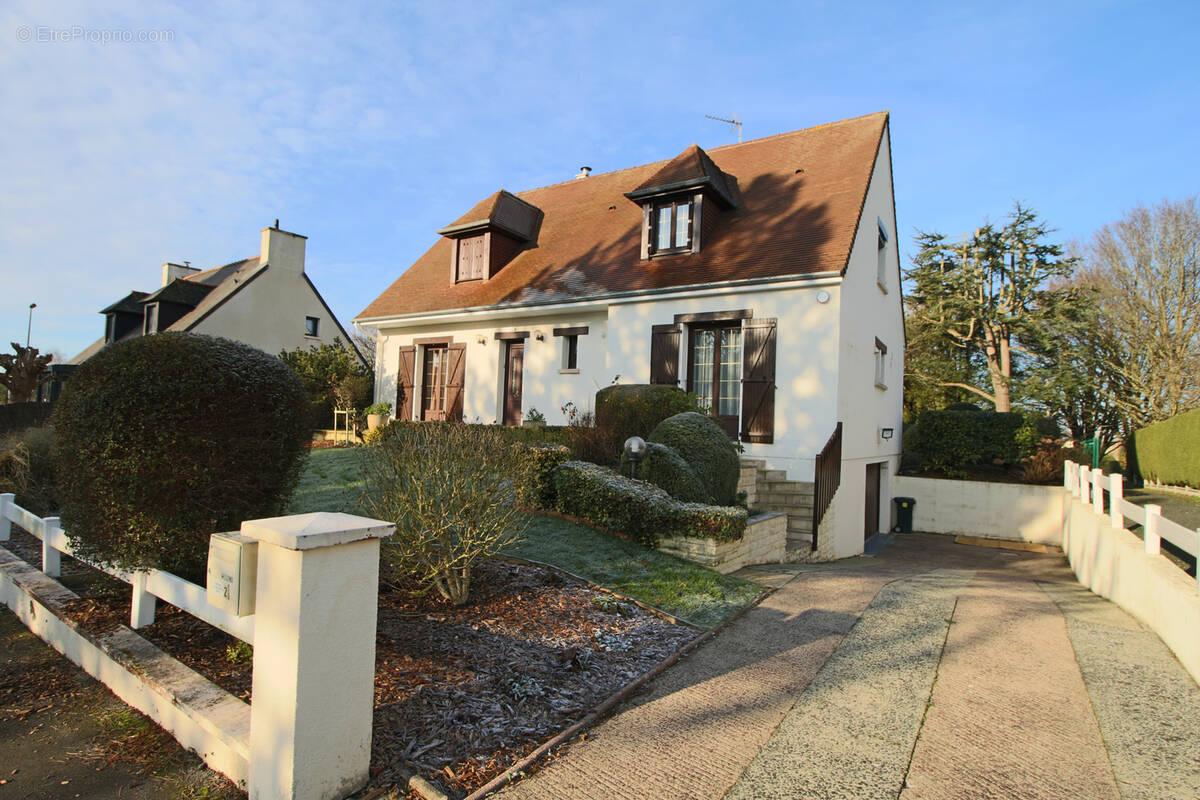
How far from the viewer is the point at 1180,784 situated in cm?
293

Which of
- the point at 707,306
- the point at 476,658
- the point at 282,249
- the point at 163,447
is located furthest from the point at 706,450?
the point at 282,249

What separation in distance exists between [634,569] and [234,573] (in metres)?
4.05

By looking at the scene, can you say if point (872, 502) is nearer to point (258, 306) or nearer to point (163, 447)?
point (163, 447)

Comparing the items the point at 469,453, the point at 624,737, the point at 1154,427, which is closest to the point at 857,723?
the point at 624,737

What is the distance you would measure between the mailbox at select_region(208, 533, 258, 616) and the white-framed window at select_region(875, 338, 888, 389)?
→ 13353 millimetres

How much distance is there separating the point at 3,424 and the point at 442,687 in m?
20.0

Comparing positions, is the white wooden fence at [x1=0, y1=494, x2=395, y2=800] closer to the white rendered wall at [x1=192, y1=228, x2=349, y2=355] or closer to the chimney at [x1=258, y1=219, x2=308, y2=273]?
the white rendered wall at [x1=192, y1=228, x2=349, y2=355]

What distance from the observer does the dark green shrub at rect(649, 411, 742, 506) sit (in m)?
8.23

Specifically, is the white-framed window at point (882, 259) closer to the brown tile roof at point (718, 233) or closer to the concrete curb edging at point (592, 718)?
the brown tile roof at point (718, 233)

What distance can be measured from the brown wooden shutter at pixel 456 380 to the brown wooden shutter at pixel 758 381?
7.36 m

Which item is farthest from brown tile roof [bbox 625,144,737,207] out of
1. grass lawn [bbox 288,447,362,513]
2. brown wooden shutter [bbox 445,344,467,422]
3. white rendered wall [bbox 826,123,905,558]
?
grass lawn [bbox 288,447,362,513]

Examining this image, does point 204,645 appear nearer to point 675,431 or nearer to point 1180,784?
point 1180,784

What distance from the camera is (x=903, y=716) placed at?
350cm

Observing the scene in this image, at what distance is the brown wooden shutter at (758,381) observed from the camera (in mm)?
11516
